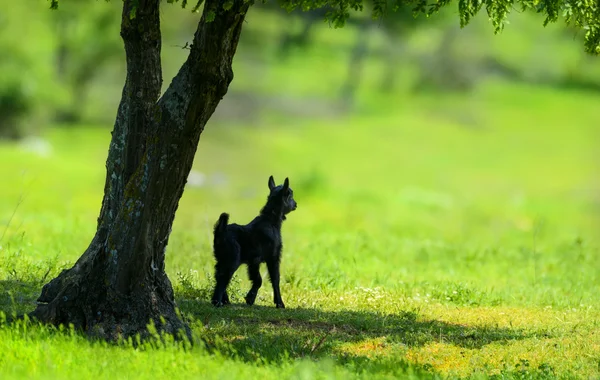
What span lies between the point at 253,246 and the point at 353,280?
405 centimetres

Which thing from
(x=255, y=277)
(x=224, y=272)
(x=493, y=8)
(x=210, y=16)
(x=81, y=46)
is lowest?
(x=255, y=277)

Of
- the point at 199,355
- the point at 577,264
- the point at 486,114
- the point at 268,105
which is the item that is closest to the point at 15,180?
the point at 577,264

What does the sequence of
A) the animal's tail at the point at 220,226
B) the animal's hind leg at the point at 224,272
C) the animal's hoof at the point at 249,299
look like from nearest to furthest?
the animal's tail at the point at 220,226
the animal's hind leg at the point at 224,272
the animal's hoof at the point at 249,299

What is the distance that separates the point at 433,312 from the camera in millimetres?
16766

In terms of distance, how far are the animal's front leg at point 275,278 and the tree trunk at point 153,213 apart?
357cm

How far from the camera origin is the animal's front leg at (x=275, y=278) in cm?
1639

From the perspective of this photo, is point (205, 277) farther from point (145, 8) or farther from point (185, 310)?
point (145, 8)

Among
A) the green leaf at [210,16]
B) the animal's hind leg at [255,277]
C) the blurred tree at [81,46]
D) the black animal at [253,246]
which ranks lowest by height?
the animal's hind leg at [255,277]

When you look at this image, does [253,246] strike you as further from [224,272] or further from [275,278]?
[224,272]

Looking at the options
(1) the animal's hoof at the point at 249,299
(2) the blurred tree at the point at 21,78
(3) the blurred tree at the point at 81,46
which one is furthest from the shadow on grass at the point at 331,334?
(3) the blurred tree at the point at 81,46

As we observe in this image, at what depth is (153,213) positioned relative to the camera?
12.6m

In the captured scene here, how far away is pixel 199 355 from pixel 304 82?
317ft

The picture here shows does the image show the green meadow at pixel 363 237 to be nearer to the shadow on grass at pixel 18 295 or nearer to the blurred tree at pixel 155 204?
the shadow on grass at pixel 18 295

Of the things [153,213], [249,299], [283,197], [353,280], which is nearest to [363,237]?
[353,280]
